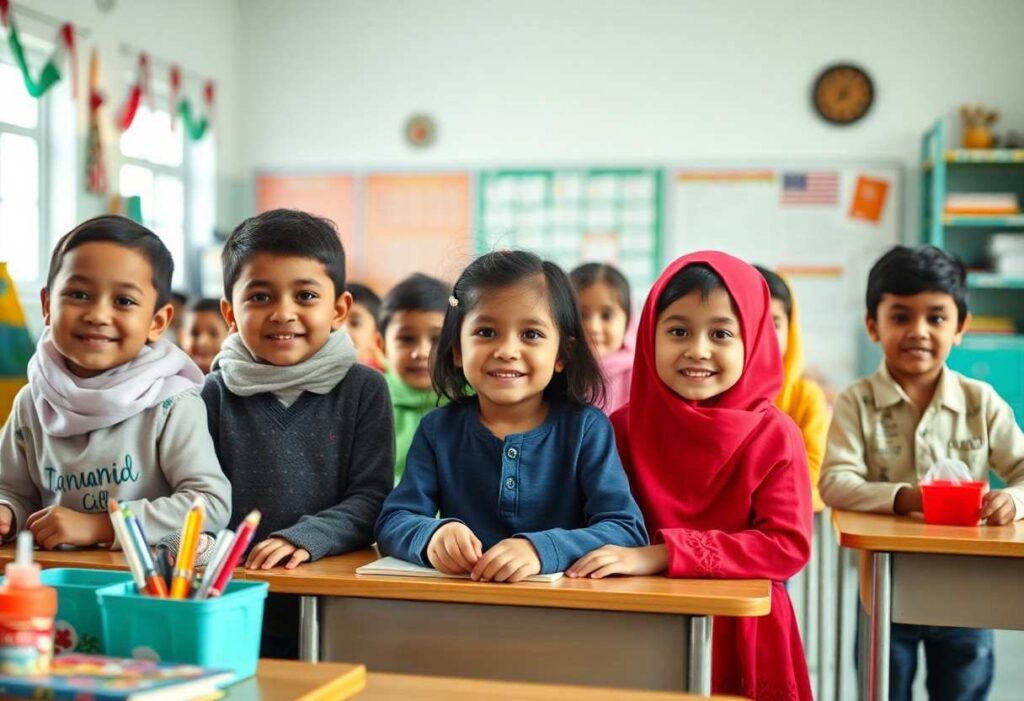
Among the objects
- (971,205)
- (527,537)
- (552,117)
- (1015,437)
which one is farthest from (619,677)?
(552,117)

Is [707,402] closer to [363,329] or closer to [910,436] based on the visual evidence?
[910,436]

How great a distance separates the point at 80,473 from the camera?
1787 millimetres

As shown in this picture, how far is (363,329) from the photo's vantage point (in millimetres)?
3592

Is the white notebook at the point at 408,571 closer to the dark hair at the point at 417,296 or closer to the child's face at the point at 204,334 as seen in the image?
the dark hair at the point at 417,296

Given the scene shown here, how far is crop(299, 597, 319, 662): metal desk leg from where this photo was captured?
1.58 metres

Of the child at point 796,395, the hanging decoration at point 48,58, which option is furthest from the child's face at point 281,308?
the hanging decoration at point 48,58

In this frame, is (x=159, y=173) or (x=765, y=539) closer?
(x=765, y=539)

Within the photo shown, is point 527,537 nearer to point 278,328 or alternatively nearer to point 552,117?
point 278,328

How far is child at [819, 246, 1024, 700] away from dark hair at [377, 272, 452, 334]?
40.9 inches

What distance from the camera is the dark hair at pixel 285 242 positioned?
1.93 m

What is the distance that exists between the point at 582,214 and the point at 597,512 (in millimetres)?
5397

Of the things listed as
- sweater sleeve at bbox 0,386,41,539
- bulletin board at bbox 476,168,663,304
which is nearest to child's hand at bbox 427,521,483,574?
sweater sleeve at bbox 0,386,41,539

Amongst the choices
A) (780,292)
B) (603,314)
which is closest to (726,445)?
(780,292)

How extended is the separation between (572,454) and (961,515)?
751 mm
